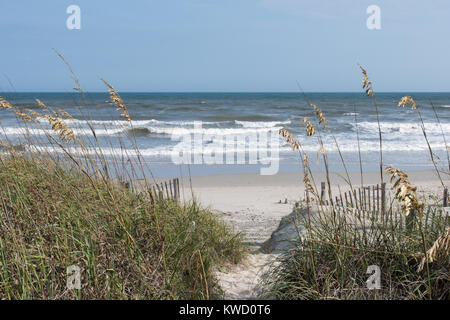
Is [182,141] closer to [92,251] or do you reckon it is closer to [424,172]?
[424,172]

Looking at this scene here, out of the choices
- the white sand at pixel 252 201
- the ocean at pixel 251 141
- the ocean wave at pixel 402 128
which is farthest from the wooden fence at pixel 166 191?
the ocean wave at pixel 402 128

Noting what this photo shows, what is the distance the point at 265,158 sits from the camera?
637 inches

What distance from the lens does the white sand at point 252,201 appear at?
4360 millimetres

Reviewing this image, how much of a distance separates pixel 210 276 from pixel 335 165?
1164cm

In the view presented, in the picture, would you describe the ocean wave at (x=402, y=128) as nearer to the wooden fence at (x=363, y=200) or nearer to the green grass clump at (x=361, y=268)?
the wooden fence at (x=363, y=200)

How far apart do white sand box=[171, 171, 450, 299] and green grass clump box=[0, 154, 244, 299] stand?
73 centimetres

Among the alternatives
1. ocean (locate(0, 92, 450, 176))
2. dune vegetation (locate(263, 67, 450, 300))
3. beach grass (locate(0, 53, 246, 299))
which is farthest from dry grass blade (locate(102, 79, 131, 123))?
ocean (locate(0, 92, 450, 176))

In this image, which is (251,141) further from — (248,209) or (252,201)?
(248,209)

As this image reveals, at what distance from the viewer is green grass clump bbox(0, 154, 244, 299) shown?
2.81 metres

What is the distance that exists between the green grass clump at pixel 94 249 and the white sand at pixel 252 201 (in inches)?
28.7

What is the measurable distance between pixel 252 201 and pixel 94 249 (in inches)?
299

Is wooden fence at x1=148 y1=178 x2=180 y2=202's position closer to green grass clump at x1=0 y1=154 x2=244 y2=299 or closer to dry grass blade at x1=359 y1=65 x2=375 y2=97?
green grass clump at x1=0 y1=154 x2=244 y2=299

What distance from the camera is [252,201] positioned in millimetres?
10422
